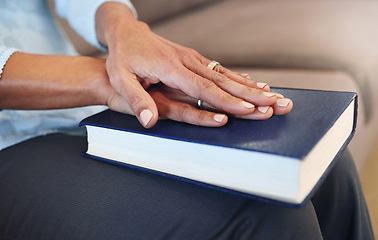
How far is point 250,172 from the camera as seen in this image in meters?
0.41

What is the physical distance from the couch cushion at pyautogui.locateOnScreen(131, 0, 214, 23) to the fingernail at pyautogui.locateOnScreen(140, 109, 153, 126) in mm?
1234

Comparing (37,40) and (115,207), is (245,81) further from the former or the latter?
(37,40)

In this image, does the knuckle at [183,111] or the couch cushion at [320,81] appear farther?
the couch cushion at [320,81]

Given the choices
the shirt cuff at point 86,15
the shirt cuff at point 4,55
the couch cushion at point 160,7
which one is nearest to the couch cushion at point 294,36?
the couch cushion at point 160,7

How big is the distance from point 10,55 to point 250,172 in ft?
1.36

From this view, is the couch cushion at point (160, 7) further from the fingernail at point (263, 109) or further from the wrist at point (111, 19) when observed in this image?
the fingernail at point (263, 109)

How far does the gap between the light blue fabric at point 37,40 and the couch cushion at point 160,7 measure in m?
0.78

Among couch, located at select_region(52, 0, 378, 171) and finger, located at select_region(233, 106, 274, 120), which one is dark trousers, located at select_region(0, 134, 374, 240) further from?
couch, located at select_region(52, 0, 378, 171)

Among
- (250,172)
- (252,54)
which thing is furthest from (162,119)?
(252,54)

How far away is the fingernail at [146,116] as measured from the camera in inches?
18.5

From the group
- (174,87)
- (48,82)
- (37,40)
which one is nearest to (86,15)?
(37,40)

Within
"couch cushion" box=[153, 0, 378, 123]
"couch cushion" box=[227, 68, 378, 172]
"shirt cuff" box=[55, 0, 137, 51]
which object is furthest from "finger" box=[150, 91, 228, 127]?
"couch cushion" box=[153, 0, 378, 123]

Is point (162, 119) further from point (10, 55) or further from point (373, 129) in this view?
point (373, 129)

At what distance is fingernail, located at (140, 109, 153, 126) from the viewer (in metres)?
0.47
